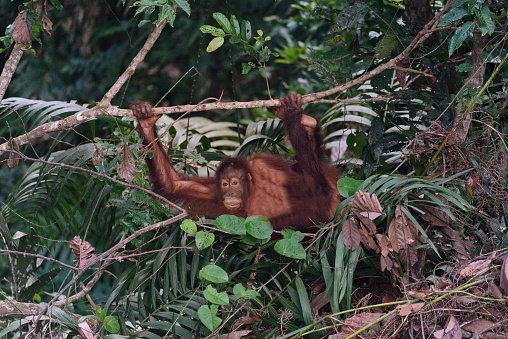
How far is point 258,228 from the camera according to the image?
108 inches

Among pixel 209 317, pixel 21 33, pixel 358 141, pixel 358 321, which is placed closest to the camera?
pixel 358 321

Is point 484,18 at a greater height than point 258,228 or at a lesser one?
greater

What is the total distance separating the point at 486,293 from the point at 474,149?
86cm

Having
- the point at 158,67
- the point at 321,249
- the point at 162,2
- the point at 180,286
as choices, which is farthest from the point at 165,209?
the point at 158,67

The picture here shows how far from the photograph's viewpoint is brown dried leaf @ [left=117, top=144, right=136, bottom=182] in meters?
2.65

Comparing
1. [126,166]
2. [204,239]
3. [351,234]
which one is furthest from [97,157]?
[351,234]

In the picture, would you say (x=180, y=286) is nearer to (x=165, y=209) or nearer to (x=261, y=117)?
(x=165, y=209)

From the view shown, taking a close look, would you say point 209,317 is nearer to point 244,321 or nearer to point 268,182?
point 244,321

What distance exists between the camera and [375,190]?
2.65 metres

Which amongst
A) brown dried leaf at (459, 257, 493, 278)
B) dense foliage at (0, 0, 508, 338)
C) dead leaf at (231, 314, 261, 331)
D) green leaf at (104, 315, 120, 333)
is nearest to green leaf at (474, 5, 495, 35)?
dense foliage at (0, 0, 508, 338)

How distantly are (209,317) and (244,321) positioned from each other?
0.25 meters

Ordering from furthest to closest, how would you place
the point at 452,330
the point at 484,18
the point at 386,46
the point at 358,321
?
the point at 386,46
the point at 484,18
the point at 358,321
the point at 452,330

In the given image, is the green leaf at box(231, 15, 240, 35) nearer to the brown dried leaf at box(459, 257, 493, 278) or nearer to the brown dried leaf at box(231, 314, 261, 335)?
the brown dried leaf at box(231, 314, 261, 335)

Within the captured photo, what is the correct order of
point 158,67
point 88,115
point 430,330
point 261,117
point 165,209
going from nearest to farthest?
point 430,330, point 88,115, point 165,209, point 261,117, point 158,67
